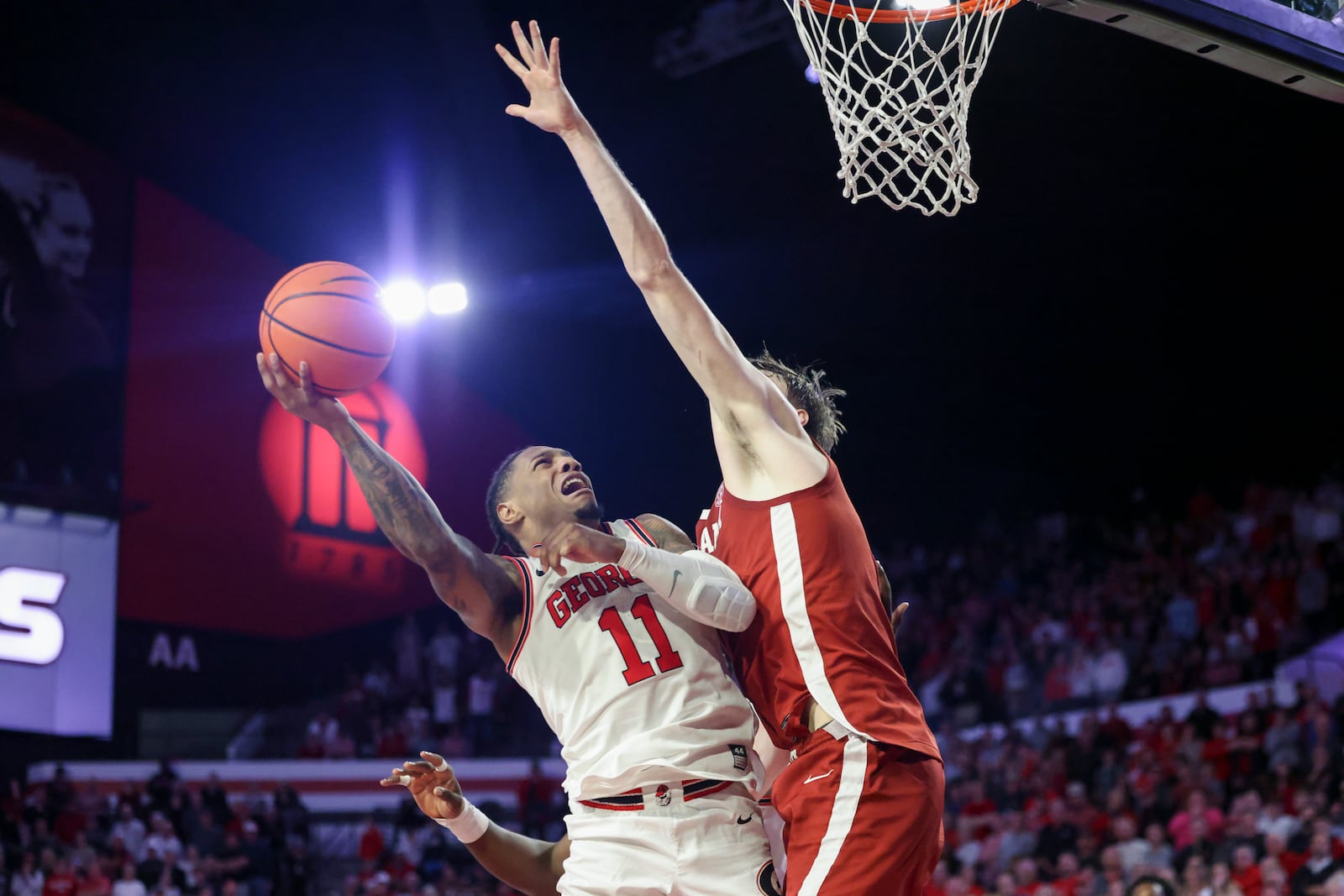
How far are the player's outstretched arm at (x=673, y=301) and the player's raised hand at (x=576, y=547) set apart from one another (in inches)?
15.6

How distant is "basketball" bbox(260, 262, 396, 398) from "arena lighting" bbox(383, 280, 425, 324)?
11.6 metres

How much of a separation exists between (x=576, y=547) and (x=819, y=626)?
62cm

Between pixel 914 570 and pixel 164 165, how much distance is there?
32.9ft

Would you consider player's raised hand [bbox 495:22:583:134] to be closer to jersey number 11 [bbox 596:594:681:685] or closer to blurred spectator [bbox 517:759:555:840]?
jersey number 11 [bbox 596:594:681:685]

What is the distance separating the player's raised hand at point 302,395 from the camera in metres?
3.63

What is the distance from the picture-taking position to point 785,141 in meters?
12.6

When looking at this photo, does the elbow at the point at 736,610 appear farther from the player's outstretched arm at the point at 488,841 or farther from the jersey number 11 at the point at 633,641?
the player's outstretched arm at the point at 488,841

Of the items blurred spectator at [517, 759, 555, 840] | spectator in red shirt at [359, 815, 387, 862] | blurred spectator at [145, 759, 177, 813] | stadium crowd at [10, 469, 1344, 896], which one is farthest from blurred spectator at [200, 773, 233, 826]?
blurred spectator at [517, 759, 555, 840]

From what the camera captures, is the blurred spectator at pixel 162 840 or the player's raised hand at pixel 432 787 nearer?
the player's raised hand at pixel 432 787

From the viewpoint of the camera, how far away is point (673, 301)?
307 cm

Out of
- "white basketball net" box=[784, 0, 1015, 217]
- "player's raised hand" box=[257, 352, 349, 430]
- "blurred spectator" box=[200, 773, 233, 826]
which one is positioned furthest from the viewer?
"blurred spectator" box=[200, 773, 233, 826]

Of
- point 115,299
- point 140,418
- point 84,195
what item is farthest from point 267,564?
point 84,195

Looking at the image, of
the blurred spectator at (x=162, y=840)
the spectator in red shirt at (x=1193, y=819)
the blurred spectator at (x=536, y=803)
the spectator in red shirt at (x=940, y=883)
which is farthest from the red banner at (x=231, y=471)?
the spectator in red shirt at (x=1193, y=819)

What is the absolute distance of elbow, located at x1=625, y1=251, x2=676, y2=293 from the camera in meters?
3.07
